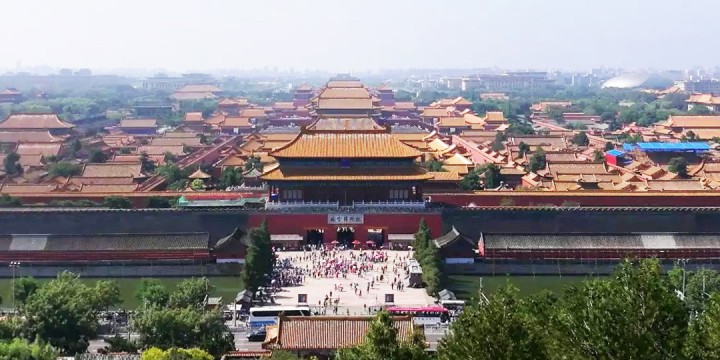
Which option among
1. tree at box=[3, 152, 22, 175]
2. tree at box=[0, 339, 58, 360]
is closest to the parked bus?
tree at box=[0, 339, 58, 360]

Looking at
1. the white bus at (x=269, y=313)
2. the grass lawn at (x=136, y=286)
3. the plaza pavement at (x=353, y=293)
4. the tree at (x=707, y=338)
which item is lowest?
the grass lawn at (x=136, y=286)

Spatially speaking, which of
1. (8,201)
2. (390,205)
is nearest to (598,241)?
(390,205)

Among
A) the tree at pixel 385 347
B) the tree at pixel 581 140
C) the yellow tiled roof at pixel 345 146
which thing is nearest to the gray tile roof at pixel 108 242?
the yellow tiled roof at pixel 345 146

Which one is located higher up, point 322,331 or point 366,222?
point 322,331

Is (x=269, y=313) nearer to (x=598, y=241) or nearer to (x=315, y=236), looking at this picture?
(x=315, y=236)

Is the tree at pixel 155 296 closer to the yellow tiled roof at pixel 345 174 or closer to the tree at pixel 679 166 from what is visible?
the yellow tiled roof at pixel 345 174

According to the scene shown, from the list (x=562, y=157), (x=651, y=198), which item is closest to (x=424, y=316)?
(x=651, y=198)
